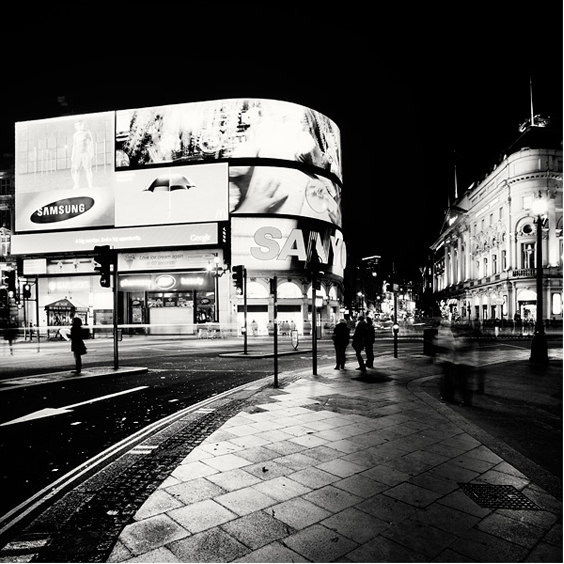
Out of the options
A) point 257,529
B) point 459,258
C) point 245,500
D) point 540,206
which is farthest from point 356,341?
point 459,258

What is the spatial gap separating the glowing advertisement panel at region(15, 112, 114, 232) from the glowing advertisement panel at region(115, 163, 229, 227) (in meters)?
2.00

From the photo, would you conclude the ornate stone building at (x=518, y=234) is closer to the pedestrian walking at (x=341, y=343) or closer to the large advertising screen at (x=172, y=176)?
the large advertising screen at (x=172, y=176)

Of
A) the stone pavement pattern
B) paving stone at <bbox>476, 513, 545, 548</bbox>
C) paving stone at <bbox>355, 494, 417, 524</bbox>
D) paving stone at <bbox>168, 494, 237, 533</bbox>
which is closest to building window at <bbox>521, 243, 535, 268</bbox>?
the stone pavement pattern

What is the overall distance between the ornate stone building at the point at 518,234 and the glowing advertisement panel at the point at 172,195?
93.3ft

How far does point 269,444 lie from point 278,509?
6.52 ft

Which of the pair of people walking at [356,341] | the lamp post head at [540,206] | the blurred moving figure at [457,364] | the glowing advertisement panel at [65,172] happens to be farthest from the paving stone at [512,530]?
the glowing advertisement panel at [65,172]

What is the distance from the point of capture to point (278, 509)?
3.88 meters

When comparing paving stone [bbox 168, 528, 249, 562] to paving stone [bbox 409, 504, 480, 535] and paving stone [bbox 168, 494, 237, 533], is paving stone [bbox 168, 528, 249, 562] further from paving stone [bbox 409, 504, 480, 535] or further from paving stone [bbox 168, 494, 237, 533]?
paving stone [bbox 409, 504, 480, 535]

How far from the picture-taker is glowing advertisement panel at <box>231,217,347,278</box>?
4741 cm

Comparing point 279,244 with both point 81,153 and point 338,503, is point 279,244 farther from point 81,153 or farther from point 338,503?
point 338,503

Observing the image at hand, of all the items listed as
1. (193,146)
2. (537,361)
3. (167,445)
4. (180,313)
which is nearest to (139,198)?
(193,146)

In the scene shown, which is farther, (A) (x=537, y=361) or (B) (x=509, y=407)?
(A) (x=537, y=361)

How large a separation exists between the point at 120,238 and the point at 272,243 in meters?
17.5

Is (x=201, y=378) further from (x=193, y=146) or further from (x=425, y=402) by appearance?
(x=193, y=146)
